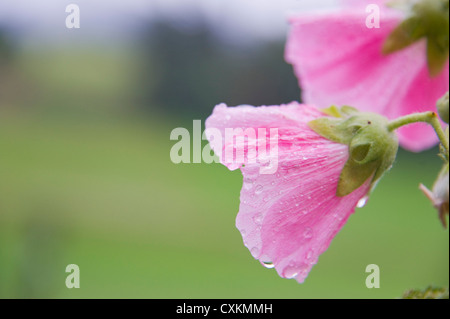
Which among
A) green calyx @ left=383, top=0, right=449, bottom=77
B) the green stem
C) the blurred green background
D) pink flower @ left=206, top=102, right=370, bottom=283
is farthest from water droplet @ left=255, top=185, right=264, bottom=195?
the blurred green background

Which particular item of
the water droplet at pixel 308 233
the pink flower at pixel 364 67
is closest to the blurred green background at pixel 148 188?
the pink flower at pixel 364 67

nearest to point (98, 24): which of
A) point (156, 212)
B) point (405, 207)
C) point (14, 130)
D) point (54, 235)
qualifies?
point (14, 130)

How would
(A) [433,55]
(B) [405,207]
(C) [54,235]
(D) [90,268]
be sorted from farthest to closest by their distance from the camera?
1. (B) [405,207]
2. (D) [90,268]
3. (C) [54,235]
4. (A) [433,55]

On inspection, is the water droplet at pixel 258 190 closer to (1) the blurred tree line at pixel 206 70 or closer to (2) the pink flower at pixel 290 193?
(2) the pink flower at pixel 290 193

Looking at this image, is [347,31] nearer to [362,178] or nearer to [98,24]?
[362,178]

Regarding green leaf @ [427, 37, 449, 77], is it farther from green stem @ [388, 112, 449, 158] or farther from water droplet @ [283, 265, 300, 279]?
water droplet @ [283, 265, 300, 279]

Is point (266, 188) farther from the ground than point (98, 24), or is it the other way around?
point (98, 24)
